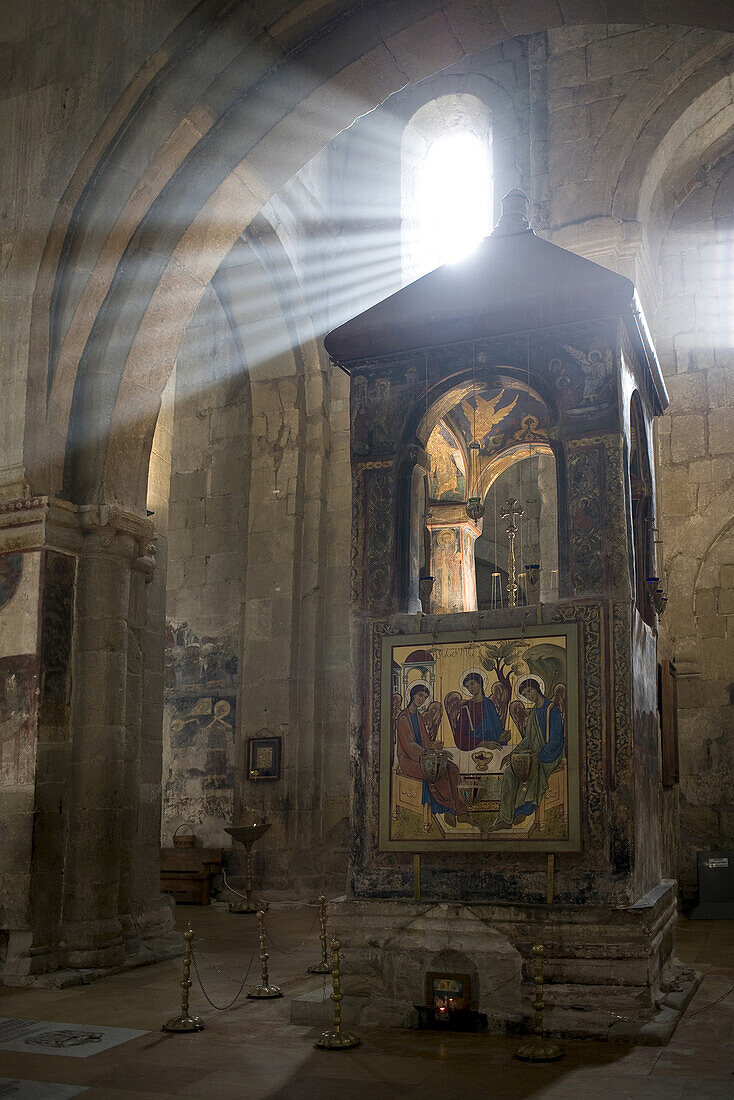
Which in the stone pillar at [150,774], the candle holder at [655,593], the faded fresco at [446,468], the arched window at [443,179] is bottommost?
the stone pillar at [150,774]

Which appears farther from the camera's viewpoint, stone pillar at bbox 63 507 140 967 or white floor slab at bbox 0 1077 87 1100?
stone pillar at bbox 63 507 140 967

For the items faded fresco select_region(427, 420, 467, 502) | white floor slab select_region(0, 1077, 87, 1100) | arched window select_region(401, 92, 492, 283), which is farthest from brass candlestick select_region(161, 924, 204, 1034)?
arched window select_region(401, 92, 492, 283)

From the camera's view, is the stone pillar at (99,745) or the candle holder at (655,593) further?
the stone pillar at (99,745)

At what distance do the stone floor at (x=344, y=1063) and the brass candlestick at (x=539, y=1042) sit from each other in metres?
0.07

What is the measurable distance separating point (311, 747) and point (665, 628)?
475 centimetres

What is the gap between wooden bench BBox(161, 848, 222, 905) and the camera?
42.8 ft

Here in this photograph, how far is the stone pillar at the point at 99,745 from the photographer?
7.93 m

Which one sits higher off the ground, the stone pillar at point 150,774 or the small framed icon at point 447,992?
the stone pillar at point 150,774

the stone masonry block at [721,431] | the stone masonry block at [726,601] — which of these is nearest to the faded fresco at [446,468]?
the stone masonry block at [726,601]

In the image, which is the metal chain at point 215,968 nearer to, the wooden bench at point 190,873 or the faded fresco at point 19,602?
the faded fresco at point 19,602

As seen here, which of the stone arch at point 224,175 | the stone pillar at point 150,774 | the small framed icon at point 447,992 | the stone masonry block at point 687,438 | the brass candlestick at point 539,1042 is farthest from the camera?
the stone masonry block at point 687,438

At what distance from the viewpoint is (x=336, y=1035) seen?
533 centimetres

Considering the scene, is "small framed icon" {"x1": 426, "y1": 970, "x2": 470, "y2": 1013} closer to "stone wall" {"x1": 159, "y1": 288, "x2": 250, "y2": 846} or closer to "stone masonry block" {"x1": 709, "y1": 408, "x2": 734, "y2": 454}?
"stone wall" {"x1": 159, "y1": 288, "x2": 250, "y2": 846}

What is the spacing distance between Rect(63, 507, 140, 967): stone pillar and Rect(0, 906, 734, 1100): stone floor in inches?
40.8
